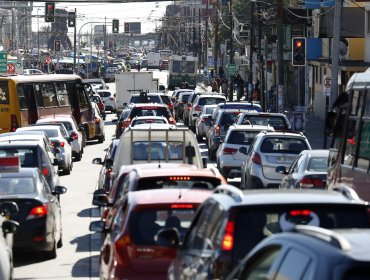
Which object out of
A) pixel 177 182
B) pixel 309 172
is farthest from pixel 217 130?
pixel 177 182

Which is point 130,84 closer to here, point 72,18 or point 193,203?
point 72,18

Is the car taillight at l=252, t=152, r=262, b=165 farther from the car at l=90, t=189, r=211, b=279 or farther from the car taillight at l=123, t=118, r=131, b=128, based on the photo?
the car at l=90, t=189, r=211, b=279

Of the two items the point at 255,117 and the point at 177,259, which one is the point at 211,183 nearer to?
the point at 177,259

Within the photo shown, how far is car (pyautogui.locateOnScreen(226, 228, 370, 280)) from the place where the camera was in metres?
5.55

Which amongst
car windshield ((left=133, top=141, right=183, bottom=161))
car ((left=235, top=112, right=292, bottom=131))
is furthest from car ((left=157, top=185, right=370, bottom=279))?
car ((left=235, top=112, right=292, bottom=131))

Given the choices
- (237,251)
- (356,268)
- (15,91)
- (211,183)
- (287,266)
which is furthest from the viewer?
(15,91)

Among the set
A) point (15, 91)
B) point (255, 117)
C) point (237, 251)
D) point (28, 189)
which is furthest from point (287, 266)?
point (15, 91)

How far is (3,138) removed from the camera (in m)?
27.2

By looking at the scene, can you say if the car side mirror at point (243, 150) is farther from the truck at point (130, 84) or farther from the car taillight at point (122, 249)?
the truck at point (130, 84)

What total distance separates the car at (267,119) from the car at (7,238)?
55.9 ft

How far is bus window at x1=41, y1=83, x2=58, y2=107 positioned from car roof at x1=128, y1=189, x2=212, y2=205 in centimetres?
3472

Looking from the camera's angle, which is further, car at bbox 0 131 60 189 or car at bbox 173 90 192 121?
car at bbox 173 90 192 121

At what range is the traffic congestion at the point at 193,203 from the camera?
6.77 meters

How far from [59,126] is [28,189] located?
17819 mm
